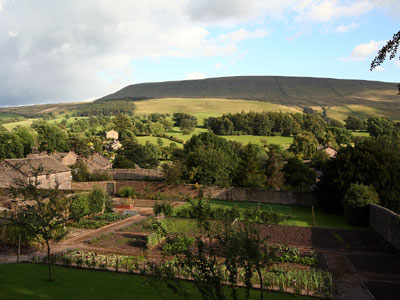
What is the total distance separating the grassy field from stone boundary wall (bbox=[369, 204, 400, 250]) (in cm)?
1118

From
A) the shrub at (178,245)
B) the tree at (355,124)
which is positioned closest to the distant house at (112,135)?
the tree at (355,124)

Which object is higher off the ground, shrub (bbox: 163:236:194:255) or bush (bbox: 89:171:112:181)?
shrub (bbox: 163:236:194:255)

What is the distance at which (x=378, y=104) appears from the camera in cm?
17275

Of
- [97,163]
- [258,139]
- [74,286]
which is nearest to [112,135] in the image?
[258,139]

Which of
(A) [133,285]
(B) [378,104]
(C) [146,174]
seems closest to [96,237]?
(A) [133,285]

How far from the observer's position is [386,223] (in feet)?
77.4

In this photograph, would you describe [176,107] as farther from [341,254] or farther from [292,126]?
[341,254]

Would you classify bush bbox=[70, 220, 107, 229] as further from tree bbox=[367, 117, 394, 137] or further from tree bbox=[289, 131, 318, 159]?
tree bbox=[367, 117, 394, 137]

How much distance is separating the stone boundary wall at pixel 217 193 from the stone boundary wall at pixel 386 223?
11669 millimetres

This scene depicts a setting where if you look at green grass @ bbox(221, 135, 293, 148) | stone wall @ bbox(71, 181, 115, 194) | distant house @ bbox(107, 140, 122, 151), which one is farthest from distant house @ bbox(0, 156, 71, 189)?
green grass @ bbox(221, 135, 293, 148)

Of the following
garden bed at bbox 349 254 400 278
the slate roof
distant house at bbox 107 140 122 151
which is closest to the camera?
garden bed at bbox 349 254 400 278

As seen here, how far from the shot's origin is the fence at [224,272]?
14516 millimetres

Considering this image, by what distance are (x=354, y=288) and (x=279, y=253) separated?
208 inches

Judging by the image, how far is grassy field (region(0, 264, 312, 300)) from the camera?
38.3 ft
